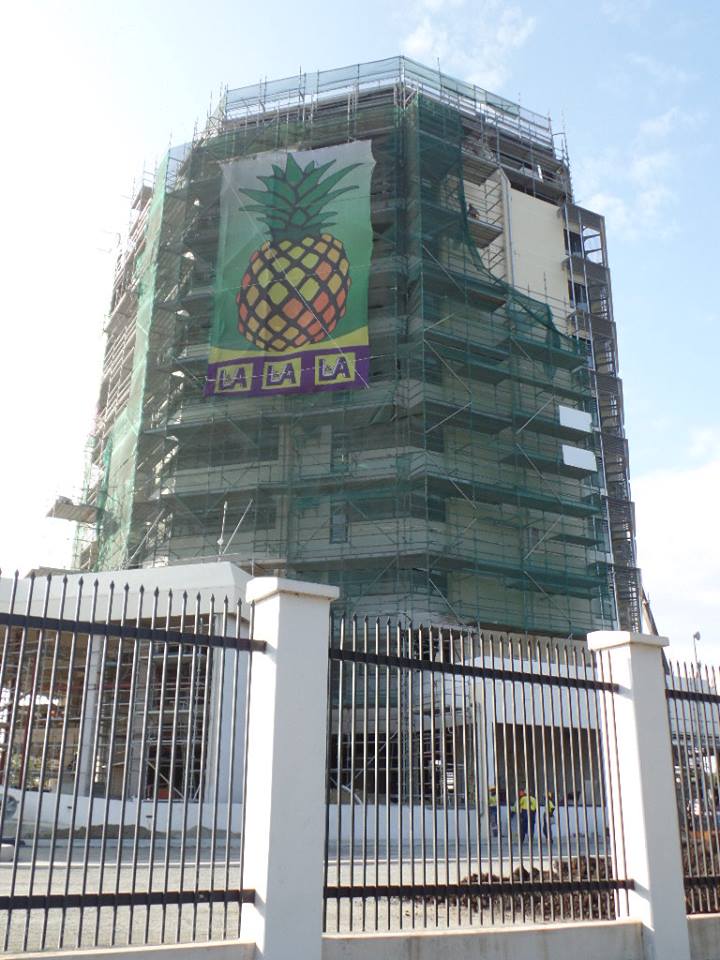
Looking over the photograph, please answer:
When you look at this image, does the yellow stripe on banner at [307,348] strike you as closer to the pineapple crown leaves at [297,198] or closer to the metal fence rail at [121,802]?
the pineapple crown leaves at [297,198]

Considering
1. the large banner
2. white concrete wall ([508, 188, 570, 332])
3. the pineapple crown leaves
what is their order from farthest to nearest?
→ white concrete wall ([508, 188, 570, 332]), the pineapple crown leaves, the large banner

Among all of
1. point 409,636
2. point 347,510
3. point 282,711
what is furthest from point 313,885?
point 347,510

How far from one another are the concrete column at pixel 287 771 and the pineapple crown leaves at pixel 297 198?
27.9m

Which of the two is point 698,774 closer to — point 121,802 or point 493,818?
point 493,818

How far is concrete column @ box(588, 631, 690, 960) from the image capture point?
7.84 m

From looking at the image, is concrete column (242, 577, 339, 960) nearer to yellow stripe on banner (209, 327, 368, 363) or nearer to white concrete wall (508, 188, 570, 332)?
yellow stripe on banner (209, 327, 368, 363)

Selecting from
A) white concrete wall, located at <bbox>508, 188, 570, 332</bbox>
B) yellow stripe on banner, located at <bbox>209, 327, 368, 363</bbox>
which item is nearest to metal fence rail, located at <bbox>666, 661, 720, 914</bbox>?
yellow stripe on banner, located at <bbox>209, 327, 368, 363</bbox>

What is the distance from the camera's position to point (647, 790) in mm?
8109

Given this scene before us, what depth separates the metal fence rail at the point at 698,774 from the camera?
8.54m

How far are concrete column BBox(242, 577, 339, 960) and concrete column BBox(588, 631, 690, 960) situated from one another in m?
3.18

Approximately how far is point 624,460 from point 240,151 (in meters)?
21.1

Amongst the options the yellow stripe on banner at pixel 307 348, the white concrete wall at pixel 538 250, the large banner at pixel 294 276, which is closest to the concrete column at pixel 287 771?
the large banner at pixel 294 276

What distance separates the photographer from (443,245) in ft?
118

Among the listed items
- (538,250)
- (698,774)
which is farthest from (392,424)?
(698,774)
